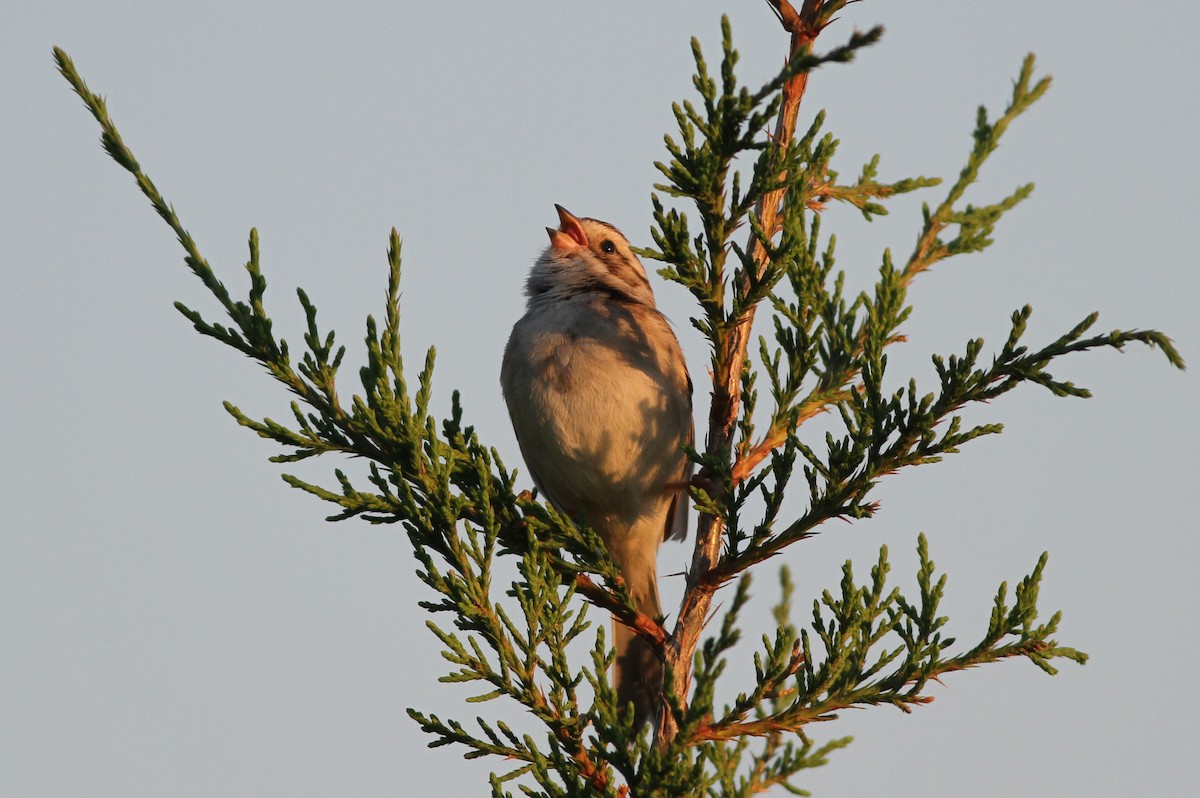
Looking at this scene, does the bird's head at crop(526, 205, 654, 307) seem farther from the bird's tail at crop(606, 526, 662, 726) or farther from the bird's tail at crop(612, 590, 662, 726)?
the bird's tail at crop(612, 590, 662, 726)

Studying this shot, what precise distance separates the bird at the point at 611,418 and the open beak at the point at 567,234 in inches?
12.3

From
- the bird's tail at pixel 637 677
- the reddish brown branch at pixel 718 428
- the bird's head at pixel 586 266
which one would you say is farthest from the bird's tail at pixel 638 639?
the bird's head at pixel 586 266

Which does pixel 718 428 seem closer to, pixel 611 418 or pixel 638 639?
pixel 611 418

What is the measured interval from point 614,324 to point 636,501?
85cm

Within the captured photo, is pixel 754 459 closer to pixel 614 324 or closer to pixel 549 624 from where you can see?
pixel 549 624

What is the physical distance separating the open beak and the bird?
313mm

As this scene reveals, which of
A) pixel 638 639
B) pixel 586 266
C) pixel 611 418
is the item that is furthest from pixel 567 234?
pixel 638 639

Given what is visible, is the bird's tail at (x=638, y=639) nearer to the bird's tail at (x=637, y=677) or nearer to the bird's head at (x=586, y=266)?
the bird's tail at (x=637, y=677)

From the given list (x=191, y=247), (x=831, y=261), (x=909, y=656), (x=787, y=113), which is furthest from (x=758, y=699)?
(x=191, y=247)

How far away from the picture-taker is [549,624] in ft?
13.4

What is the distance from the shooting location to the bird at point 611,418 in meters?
5.53

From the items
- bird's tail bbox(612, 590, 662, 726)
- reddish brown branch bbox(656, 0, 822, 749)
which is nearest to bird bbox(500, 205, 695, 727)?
bird's tail bbox(612, 590, 662, 726)

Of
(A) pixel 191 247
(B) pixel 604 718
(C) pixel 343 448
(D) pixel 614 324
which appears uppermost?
(D) pixel 614 324

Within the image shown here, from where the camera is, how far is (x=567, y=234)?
657 cm
